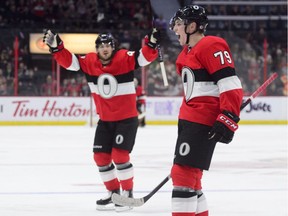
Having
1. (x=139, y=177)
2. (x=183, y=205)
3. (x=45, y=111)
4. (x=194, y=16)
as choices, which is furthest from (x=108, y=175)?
(x=45, y=111)

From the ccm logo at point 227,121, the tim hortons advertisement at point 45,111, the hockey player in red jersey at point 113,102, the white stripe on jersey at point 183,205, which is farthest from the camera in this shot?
the tim hortons advertisement at point 45,111

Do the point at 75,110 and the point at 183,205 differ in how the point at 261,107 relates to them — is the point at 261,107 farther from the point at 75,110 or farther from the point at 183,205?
the point at 183,205

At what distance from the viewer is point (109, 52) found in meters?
5.12

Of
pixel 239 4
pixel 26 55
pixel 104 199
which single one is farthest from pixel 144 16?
pixel 104 199

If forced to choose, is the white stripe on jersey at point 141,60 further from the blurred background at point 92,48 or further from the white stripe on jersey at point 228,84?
the blurred background at point 92,48

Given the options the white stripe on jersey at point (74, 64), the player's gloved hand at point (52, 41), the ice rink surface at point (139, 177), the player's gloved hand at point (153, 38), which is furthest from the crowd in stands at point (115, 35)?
the player's gloved hand at point (153, 38)

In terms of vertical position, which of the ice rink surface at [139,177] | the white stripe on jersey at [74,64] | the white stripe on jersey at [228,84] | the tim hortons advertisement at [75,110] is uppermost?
the white stripe on jersey at [228,84]

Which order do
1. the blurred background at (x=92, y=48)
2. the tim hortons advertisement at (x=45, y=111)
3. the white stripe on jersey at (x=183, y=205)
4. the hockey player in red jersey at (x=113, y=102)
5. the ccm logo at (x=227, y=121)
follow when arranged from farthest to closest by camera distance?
the blurred background at (x=92, y=48)
the tim hortons advertisement at (x=45, y=111)
the hockey player in red jersey at (x=113, y=102)
the white stripe on jersey at (x=183, y=205)
the ccm logo at (x=227, y=121)

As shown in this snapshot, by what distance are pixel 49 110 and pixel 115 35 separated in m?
2.34

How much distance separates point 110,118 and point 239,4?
16.6m

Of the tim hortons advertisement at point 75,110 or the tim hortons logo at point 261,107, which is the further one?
the tim hortons logo at point 261,107

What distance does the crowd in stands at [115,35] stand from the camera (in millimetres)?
15227

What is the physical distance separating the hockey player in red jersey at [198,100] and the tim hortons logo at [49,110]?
39.0 ft

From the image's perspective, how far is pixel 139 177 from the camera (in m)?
6.55
